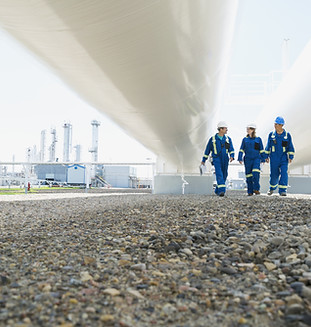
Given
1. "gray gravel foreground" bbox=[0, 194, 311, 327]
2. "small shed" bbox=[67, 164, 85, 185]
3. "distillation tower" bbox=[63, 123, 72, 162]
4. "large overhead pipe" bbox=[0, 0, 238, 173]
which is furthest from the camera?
"distillation tower" bbox=[63, 123, 72, 162]

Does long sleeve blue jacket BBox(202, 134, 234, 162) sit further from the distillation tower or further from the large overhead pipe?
the distillation tower

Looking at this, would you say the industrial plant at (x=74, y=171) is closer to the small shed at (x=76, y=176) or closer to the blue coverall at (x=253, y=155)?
the small shed at (x=76, y=176)

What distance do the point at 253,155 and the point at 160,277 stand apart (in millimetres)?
4892

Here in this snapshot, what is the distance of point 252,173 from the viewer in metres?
5.88

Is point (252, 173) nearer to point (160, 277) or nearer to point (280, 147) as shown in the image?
point (280, 147)

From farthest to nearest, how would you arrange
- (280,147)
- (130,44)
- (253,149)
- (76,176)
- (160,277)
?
1. (76,176)
2. (253,149)
3. (280,147)
4. (130,44)
5. (160,277)

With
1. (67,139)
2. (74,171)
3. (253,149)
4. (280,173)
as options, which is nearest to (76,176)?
(74,171)

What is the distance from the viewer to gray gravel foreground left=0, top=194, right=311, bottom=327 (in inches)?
38.2

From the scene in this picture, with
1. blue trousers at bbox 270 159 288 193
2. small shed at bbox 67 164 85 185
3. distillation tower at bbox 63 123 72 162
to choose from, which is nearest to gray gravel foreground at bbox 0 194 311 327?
blue trousers at bbox 270 159 288 193

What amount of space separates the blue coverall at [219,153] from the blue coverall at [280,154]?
71 cm

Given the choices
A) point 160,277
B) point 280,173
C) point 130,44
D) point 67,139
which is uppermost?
point 67,139

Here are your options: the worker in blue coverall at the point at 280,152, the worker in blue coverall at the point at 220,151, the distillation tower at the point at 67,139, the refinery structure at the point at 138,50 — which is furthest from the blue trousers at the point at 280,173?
the distillation tower at the point at 67,139

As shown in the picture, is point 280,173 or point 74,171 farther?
point 74,171

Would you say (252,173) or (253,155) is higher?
(253,155)
